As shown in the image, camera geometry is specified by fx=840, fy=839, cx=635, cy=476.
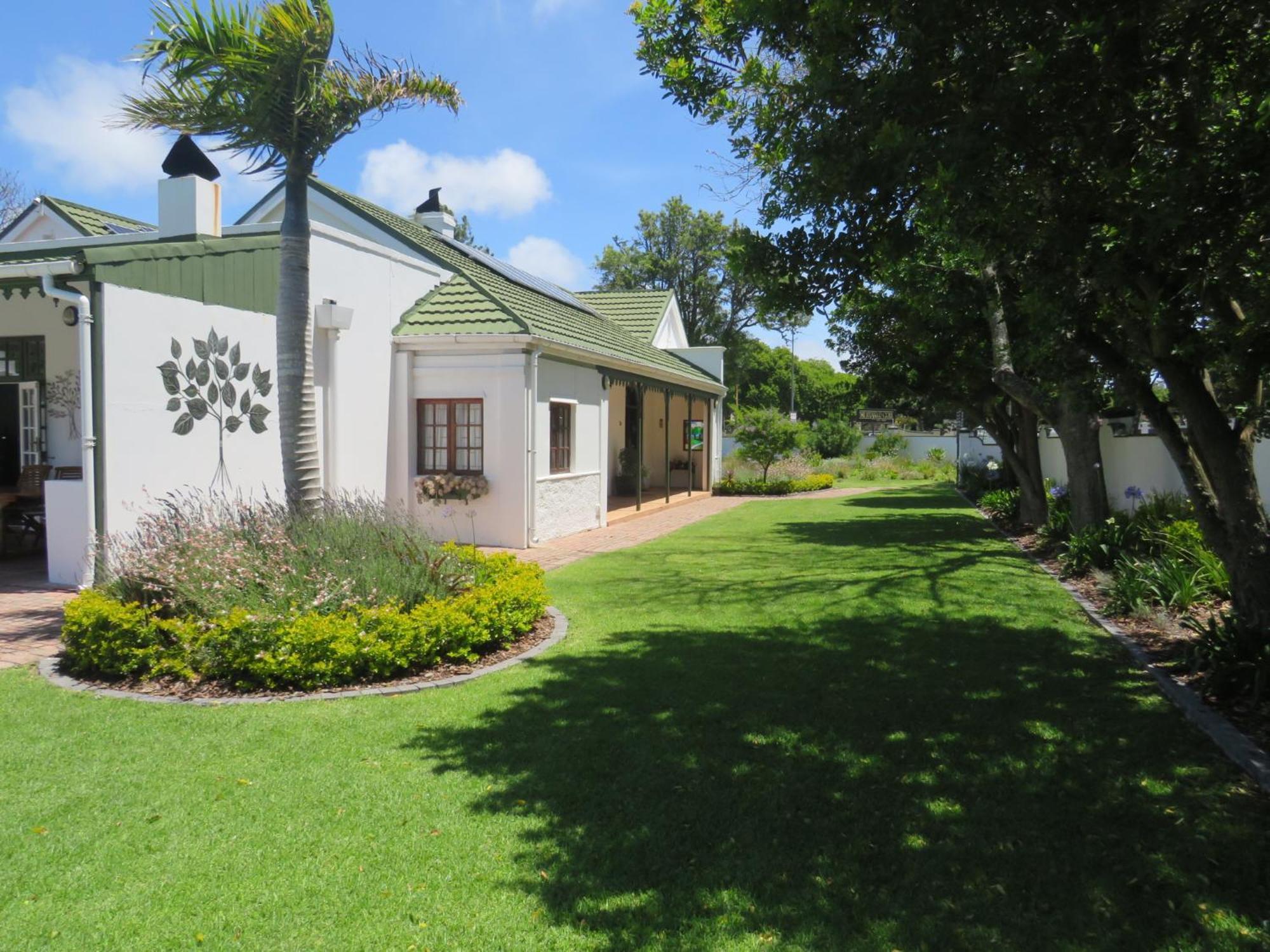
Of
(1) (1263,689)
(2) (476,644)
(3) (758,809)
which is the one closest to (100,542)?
Answer: (2) (476,644)

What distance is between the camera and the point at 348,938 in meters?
2.97

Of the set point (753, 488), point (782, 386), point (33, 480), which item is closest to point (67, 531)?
point (33, 480)

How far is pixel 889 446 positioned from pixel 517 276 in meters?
28.2

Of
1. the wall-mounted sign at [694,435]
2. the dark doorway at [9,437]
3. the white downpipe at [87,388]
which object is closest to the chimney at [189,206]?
the white downpipe at [87,388]

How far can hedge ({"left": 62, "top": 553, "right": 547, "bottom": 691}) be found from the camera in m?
5.80

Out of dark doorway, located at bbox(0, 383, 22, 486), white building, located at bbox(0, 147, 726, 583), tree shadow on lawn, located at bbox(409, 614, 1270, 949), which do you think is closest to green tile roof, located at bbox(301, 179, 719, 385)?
white building, located at bbox(0, 147, 726, 583)

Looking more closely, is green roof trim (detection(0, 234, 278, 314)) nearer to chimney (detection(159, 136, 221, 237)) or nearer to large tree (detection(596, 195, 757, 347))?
chimney (detection(159, 136, 221, 237))

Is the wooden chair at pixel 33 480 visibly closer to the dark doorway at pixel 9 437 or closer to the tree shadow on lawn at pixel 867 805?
the dark doorway at pixel 9 437

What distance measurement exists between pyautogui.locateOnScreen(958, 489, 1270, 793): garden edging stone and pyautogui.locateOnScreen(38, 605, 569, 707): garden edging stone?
15.2ft

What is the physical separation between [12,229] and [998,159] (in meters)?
17.4

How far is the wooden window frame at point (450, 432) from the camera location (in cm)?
1265

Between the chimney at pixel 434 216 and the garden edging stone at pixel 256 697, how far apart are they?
1459cm

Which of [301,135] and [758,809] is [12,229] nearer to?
[301,135]

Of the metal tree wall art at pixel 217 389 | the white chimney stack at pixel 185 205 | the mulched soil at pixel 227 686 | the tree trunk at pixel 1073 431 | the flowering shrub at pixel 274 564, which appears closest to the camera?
the mulched soil at pixel 227 686
